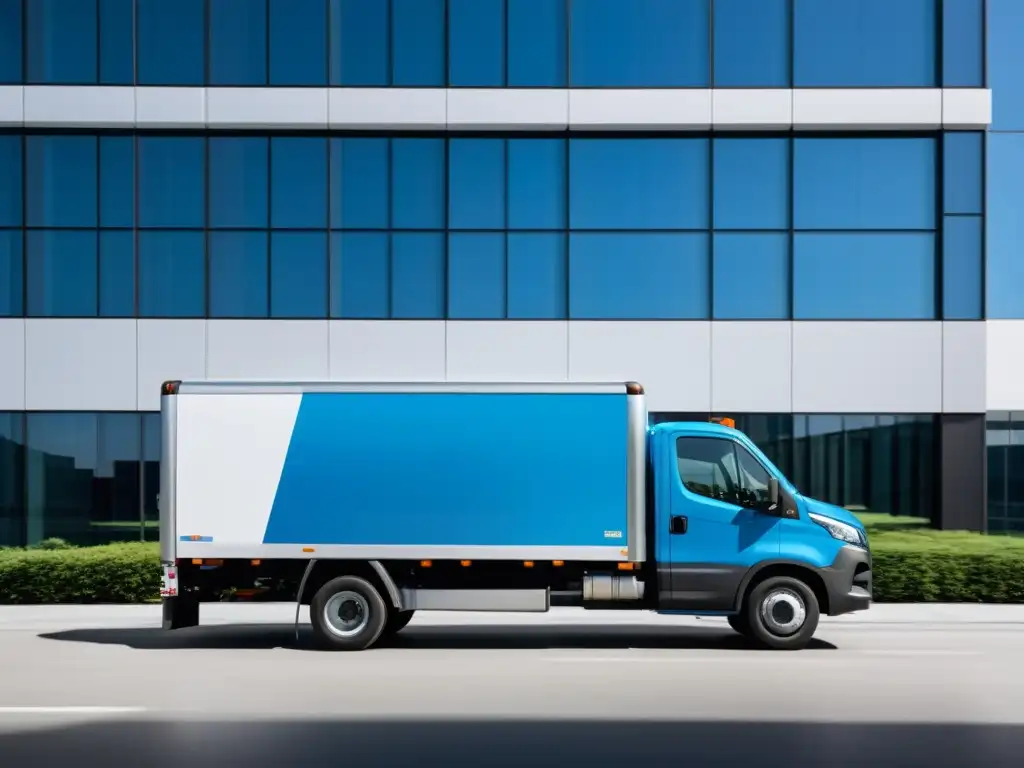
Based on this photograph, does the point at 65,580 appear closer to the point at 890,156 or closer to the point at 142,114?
the point at 142,114

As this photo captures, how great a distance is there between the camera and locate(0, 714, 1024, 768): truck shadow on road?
7.16m

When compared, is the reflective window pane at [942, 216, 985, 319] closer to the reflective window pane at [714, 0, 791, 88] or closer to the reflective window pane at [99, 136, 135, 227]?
the reflective window pane at [714, 0, 791, 88]

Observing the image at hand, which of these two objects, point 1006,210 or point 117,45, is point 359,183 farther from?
point 1006,210

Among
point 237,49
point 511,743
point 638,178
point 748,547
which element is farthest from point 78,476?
point 511,743

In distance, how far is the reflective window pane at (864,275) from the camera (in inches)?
866

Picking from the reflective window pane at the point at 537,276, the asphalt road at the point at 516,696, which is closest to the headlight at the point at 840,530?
the asphalt road at the point at 516,696

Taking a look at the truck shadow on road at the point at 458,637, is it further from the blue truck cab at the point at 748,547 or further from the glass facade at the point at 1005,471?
the glass facade at the point at 1005,471

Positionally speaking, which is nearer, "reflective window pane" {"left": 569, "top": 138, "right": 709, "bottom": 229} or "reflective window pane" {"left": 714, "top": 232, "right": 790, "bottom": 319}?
"reflective window pane" {"left": 714, "top": 232, "right": 790, "bottom": 319}

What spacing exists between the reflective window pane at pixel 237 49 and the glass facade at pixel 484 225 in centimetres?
116

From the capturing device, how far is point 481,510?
40.4ft

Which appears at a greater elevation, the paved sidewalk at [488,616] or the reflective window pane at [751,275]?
the reflective window pane at [751,275]

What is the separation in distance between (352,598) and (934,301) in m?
14.3

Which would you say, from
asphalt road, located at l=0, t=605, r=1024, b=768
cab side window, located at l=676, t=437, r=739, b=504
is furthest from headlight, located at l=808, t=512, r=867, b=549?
asphalt road, located at l=0, t=605, r=1024, b=768

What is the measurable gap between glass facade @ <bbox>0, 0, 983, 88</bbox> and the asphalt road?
462 inches
